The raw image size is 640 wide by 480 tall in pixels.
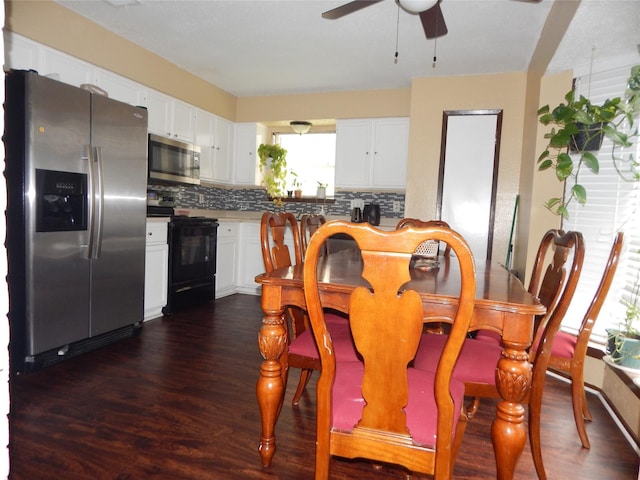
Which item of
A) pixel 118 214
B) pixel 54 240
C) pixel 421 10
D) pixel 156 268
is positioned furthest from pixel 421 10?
pixel 156 268

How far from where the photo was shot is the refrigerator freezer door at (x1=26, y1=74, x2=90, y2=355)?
7.75ft

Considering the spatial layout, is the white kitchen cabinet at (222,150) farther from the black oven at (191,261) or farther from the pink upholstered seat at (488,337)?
the pink upholstered seat at (488,337)

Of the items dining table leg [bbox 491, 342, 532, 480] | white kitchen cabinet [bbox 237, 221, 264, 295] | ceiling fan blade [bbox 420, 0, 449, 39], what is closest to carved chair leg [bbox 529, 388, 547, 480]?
dining table leg [bbox 491, 342, 532, 480]

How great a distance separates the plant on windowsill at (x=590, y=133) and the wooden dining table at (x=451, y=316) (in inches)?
48.0

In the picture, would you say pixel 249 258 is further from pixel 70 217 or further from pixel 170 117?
pixel 70 217

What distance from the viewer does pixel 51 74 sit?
281 centimetres

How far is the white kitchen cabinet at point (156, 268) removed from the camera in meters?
3.52

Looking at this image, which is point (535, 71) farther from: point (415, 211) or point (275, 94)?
point (275, 94)

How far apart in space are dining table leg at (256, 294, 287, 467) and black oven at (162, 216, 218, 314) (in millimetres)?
2529

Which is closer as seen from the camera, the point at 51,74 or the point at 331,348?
the point at 331,348

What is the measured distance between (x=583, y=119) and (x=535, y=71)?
120cm

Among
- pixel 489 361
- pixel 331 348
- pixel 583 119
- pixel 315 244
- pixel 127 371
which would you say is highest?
pixel 583 119

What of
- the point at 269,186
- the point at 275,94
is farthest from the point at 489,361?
the point at 275,94

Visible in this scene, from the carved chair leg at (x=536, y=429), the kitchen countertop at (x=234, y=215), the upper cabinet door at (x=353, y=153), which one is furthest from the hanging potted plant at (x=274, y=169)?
the carved chair leg at (x=536, y=429)
